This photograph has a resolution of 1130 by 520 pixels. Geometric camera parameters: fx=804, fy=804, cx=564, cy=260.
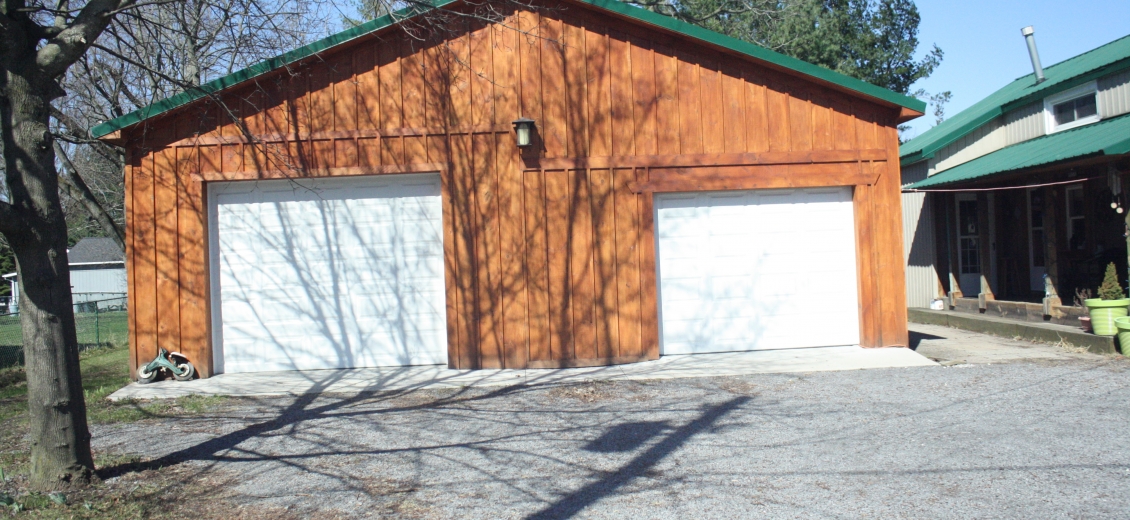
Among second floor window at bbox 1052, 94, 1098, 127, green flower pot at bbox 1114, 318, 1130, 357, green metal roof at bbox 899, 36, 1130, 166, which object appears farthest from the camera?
second floor window at bbox 1052, 94, 1098, 127

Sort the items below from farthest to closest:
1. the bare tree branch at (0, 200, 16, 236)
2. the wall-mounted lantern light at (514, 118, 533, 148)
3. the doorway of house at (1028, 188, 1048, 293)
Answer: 1. the doorway of house at (1028, 188, 1048, 293)
2. the wall-mounted lantern light at (514, 118, 533, 148)
3. the bare tree branch at (0, 200, 16, 236)

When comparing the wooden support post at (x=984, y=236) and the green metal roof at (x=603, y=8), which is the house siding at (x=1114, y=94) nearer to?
the wooden support post at (x=984, y=236)

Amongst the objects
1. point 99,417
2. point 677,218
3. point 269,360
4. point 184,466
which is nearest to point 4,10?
point 184,466

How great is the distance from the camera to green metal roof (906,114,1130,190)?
9945 mm

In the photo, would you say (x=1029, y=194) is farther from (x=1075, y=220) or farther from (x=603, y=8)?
(x=603, y=8)

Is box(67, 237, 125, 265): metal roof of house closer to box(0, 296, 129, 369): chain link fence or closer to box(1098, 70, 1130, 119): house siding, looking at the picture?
box(0, 296, 129, 369): chain link fence

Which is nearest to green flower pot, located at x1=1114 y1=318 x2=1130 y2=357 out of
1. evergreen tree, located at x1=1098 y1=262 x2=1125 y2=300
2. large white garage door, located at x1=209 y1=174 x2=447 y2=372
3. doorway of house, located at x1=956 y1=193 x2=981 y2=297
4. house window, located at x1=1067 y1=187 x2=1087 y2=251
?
evergreen tree, located at x1=1098 y1=262 x2=1125 y2=300

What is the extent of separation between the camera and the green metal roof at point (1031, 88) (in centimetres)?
1227

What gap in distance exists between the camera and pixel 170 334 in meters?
9.34

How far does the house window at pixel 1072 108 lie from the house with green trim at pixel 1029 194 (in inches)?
0.7

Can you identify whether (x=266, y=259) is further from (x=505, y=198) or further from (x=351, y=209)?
(x=505, y=198)

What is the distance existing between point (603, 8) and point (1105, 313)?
707 cm

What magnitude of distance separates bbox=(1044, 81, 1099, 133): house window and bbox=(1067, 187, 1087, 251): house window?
116 cm

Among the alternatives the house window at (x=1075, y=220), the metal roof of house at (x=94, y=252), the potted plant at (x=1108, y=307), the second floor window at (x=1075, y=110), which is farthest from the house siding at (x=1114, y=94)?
the metal roof of house at (x=94, y=252)
